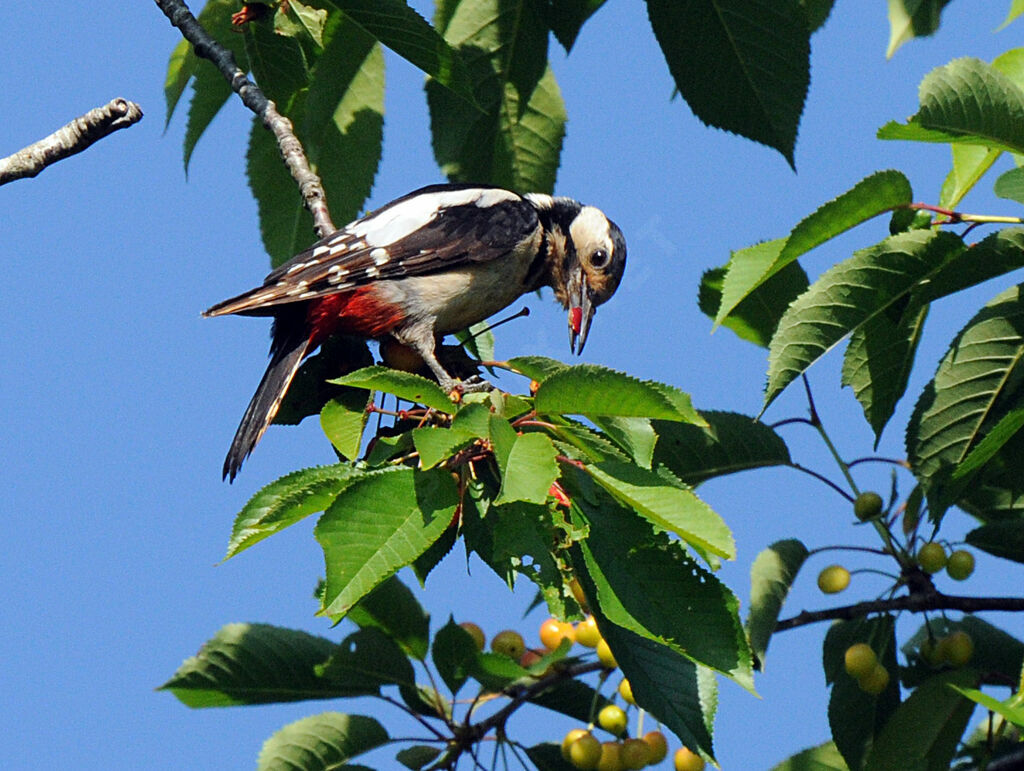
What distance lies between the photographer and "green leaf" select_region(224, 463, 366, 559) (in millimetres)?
2381

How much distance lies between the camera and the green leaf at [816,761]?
346 centimetres

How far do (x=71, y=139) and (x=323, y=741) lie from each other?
1.81 m

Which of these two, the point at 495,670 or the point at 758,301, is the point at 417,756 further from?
the point at 758,301

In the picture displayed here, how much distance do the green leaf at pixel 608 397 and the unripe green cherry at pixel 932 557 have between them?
4.87 feet

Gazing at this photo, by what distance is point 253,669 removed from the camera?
132 inches

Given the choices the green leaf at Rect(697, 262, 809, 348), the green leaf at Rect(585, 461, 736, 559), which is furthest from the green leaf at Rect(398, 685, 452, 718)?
the green leaf at Rect(697, 262, 809, 348)

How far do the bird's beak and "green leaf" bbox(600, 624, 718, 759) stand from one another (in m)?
2.11

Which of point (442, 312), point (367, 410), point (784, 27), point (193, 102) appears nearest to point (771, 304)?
point (784, 27)

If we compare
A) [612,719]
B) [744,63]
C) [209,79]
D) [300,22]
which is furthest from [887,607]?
[209,79]

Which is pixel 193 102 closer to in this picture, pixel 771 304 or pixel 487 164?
pixel 487 164

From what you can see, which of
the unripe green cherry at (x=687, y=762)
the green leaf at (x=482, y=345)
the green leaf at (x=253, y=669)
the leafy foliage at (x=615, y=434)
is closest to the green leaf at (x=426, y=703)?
the leafy foliage at (x=615, y=434)

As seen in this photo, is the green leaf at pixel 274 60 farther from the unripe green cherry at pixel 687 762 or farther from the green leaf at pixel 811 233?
the unripe green cherry at pixel 687 762

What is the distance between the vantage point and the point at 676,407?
2.35 metres

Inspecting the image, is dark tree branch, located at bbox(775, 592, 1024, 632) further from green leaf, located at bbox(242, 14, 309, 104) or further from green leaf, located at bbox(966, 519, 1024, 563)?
green leaf, located at bbox(242, 14, 309, 104)
